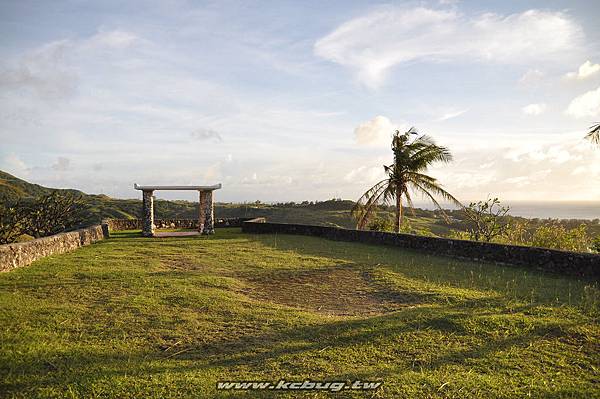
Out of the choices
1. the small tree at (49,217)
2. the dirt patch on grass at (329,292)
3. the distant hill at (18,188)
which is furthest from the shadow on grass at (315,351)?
the distant hill at (18,188)

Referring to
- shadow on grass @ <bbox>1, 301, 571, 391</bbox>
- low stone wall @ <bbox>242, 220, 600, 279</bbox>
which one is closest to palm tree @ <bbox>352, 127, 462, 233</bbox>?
low stone wall @ <bbox>242, 220, 600, 279</bbox>

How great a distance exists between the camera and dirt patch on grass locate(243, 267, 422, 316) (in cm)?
794

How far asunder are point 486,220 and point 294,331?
58.1 ft

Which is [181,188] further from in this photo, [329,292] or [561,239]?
[561,239]

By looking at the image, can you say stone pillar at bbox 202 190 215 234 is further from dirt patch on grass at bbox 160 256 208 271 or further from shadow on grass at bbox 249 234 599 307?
dirt patch on grass at bbox 160 256 208 271

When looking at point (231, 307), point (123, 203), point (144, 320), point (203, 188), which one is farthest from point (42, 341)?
point (123, 203)

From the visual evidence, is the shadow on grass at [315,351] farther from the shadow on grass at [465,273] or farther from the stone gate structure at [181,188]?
the stone gate structure at [181,188]

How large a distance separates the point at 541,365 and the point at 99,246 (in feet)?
48.9

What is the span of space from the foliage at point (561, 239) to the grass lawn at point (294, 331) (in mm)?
7926

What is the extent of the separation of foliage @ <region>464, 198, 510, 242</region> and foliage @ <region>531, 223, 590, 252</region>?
2197 millimetres

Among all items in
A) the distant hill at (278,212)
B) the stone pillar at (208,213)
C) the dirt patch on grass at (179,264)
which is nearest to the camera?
the dirt patch on grass at (179,264)

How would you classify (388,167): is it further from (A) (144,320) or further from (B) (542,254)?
(A) (144,320)

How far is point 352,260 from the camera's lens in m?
13.0

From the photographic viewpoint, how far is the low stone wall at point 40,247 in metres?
10.7
